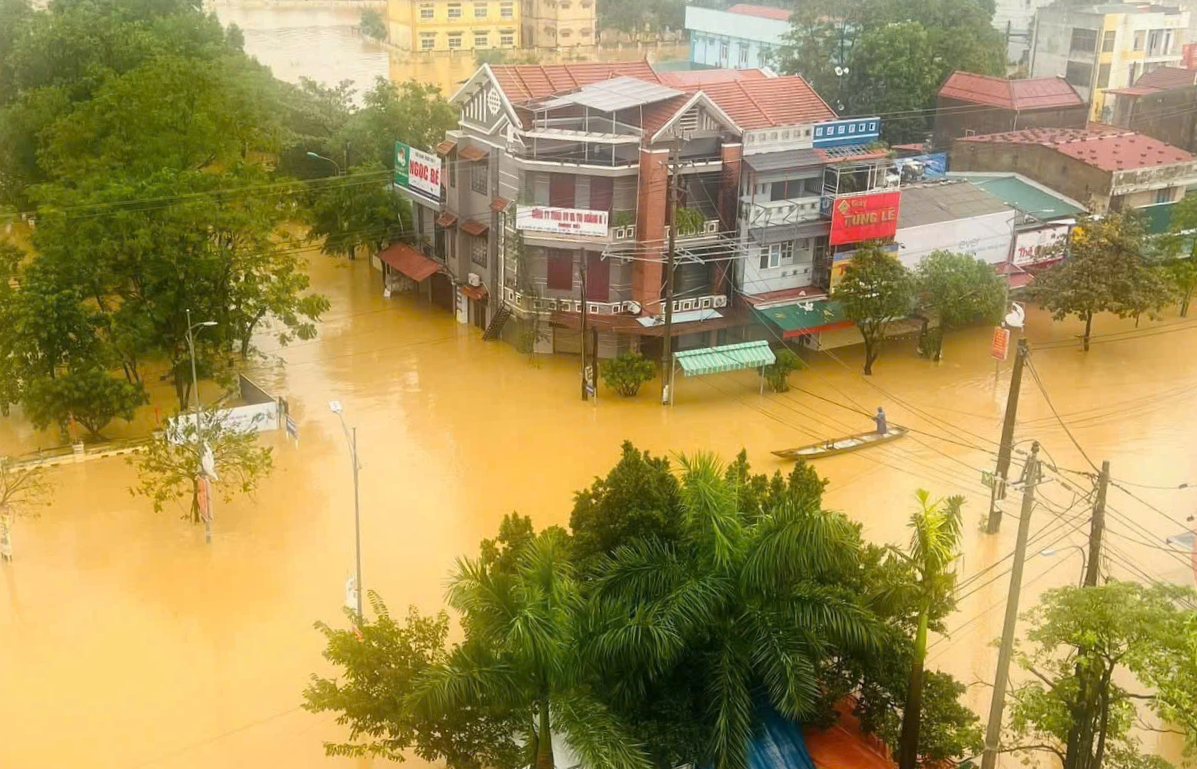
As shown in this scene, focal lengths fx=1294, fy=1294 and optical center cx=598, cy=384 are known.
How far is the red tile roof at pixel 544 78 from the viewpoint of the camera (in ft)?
120

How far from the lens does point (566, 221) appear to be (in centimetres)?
3412

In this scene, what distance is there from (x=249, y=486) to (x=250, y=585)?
3.24 meters

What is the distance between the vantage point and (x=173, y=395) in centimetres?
3425

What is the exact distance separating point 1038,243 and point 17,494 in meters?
29.7

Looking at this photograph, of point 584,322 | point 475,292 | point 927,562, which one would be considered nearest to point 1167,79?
point 475,292

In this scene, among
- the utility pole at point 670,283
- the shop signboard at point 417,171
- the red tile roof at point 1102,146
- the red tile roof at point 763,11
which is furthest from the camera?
the red tile roof at point 763,11

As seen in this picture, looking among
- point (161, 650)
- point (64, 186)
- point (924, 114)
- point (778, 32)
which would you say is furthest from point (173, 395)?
point (778, 32)

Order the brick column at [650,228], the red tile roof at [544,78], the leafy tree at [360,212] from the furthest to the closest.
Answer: the leafy tree at [360,212] → the red tile roof at [544,78] → the brick column at [650,228]

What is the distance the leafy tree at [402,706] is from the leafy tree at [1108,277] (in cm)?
2431

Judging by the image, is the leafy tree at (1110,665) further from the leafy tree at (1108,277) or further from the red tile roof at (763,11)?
the red tile roof at (763,11)

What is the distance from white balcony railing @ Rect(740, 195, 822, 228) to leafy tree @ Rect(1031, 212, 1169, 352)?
714 cm

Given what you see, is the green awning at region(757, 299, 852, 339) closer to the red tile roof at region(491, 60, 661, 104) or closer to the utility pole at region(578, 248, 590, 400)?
the utility pole at region(578, 248, 590, 400)

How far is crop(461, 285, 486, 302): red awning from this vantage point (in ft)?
124

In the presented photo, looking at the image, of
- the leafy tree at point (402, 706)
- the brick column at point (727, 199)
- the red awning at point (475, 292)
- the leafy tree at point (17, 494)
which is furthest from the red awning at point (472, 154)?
the leafy tree at point (402, 706)
